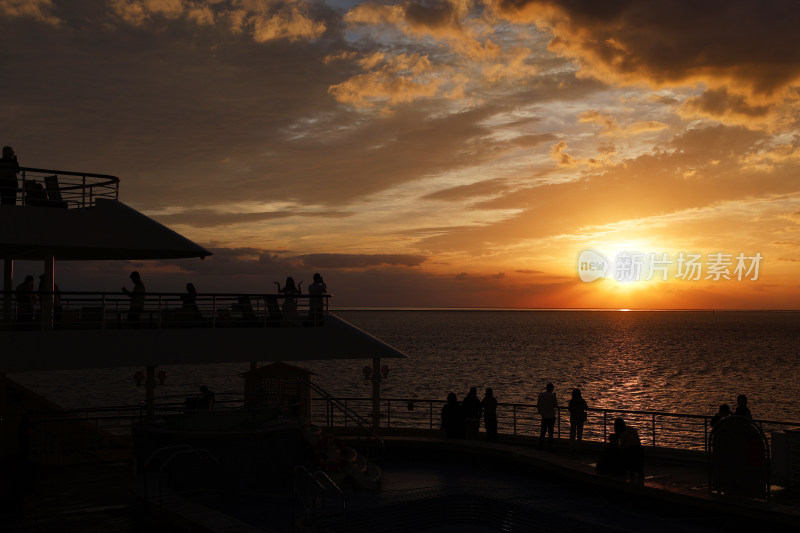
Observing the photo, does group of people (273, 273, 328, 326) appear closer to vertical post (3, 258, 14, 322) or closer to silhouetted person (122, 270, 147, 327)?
silhouetted person (122, 270, 147, 327)

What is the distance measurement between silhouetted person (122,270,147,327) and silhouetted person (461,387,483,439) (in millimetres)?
8922

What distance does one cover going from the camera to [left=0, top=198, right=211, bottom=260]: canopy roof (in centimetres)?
1670

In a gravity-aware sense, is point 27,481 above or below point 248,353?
below

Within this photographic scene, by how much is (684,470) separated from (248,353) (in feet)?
35.3

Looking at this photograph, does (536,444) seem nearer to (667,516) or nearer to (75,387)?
(667,516)

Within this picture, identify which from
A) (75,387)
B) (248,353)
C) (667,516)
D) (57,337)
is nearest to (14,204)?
(57,337)

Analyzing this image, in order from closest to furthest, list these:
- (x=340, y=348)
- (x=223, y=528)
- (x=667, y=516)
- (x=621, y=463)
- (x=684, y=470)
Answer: (x=223, y=528) < (x=667, y=516) < (x=621, y=463) < (x=684, y=470) < (x=340, y=348)

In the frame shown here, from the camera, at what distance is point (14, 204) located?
683 inches

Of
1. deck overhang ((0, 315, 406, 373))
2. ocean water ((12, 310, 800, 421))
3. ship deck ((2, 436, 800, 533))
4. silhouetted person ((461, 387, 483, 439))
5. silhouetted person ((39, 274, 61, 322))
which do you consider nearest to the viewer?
ship deck ((2, 436, 800, 533))

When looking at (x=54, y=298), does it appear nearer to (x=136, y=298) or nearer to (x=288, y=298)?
(x=136, y=298)

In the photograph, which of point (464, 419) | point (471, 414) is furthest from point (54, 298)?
point (471, 414)

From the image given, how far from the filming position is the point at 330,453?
16.0 metres

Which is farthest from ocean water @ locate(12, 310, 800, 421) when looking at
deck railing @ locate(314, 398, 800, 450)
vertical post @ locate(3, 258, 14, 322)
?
vertical post @ locate(3, 258, 14, 322)

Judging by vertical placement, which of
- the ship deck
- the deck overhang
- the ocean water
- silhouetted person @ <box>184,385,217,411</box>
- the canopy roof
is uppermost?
the canopy roof
